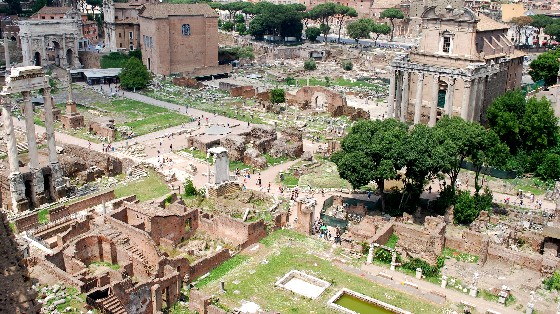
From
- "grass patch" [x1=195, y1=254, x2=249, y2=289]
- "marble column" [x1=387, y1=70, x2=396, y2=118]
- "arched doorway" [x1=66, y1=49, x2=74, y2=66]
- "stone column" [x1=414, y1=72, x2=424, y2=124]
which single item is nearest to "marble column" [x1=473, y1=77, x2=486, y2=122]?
"stone column" [x1=414, y1=72, x2=424, y2=124]

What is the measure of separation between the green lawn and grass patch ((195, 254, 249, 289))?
0.40 feet

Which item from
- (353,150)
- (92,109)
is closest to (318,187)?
(353,150)

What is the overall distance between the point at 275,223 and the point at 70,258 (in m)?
12.2

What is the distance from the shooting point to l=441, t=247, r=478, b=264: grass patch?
32312 millimetres

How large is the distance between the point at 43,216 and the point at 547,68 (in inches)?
2395

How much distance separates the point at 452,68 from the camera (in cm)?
5216

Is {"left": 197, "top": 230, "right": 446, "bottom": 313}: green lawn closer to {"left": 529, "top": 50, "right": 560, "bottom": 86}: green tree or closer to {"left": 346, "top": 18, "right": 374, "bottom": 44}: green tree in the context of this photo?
{"left": 529, "top": 50, "right": 560, "bottom": 86}: green tree

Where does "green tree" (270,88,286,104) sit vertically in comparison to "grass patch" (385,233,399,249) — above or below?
above

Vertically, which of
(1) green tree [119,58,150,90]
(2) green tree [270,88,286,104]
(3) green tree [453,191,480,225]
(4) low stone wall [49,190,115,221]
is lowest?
(4) low stone wall [49,190,115,221]

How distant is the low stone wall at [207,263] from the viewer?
2909 cm

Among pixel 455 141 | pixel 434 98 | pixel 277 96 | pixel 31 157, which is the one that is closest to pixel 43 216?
pixel 31 157

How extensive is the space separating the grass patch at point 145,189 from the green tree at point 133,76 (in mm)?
35712

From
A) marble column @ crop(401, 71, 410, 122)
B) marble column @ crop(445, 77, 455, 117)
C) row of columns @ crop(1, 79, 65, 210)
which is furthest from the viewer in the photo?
marble column @ crop(401, 71, 410, 122)

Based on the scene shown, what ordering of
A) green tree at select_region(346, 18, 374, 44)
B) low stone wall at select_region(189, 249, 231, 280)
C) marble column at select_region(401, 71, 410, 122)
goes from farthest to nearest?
green tree at select_region(346, 18, 374, 44) < marble column at select_region(401, 71, 410, 122) < low stone wall at select_region(189, 249, 231, 280)
